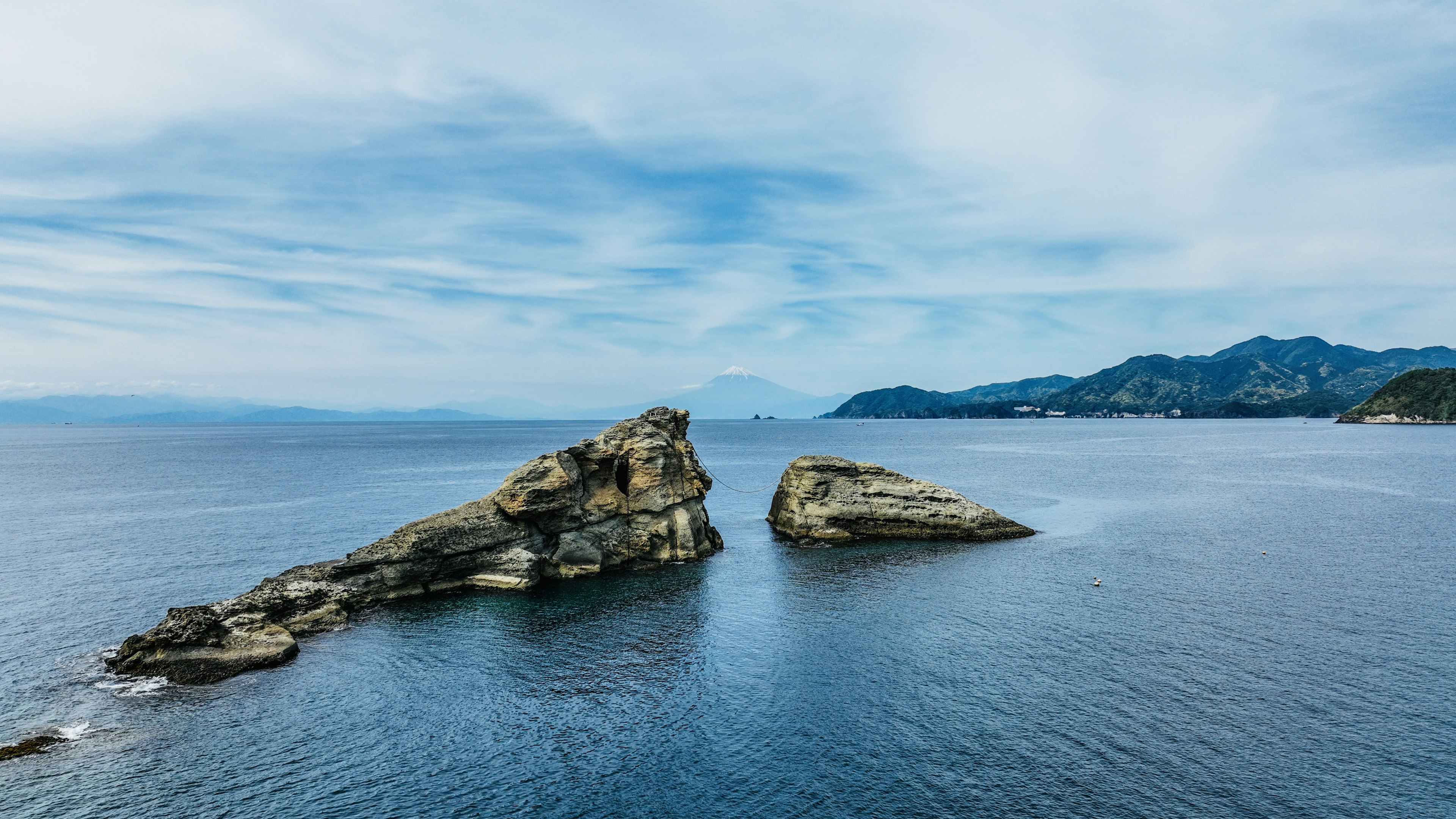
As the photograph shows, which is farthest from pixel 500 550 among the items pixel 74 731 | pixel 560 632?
pixel 74 731

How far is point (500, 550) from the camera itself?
4756cm

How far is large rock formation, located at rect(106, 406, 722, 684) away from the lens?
32688mm

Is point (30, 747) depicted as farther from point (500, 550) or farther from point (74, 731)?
point (500, 550)

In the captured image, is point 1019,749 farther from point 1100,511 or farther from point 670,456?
point 1100,511

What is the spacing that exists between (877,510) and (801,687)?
3364cm

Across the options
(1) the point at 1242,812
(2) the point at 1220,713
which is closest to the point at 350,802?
(1) the point at 1242,812

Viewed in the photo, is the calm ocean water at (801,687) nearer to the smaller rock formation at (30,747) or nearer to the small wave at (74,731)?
the small wave at (74,731)

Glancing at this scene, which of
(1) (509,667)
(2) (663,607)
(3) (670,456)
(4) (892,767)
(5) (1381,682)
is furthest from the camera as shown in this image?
(3) (670,456)

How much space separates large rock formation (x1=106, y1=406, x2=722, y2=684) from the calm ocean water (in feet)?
5.73

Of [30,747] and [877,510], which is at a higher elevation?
[877,510]

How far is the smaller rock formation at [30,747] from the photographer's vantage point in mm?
24000

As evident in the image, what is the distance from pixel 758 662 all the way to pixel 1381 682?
24983 millimetres

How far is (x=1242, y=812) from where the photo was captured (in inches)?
798

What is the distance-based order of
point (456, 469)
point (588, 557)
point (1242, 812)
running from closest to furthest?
point (1242, 812), point (588, 557), point (456, 469)
